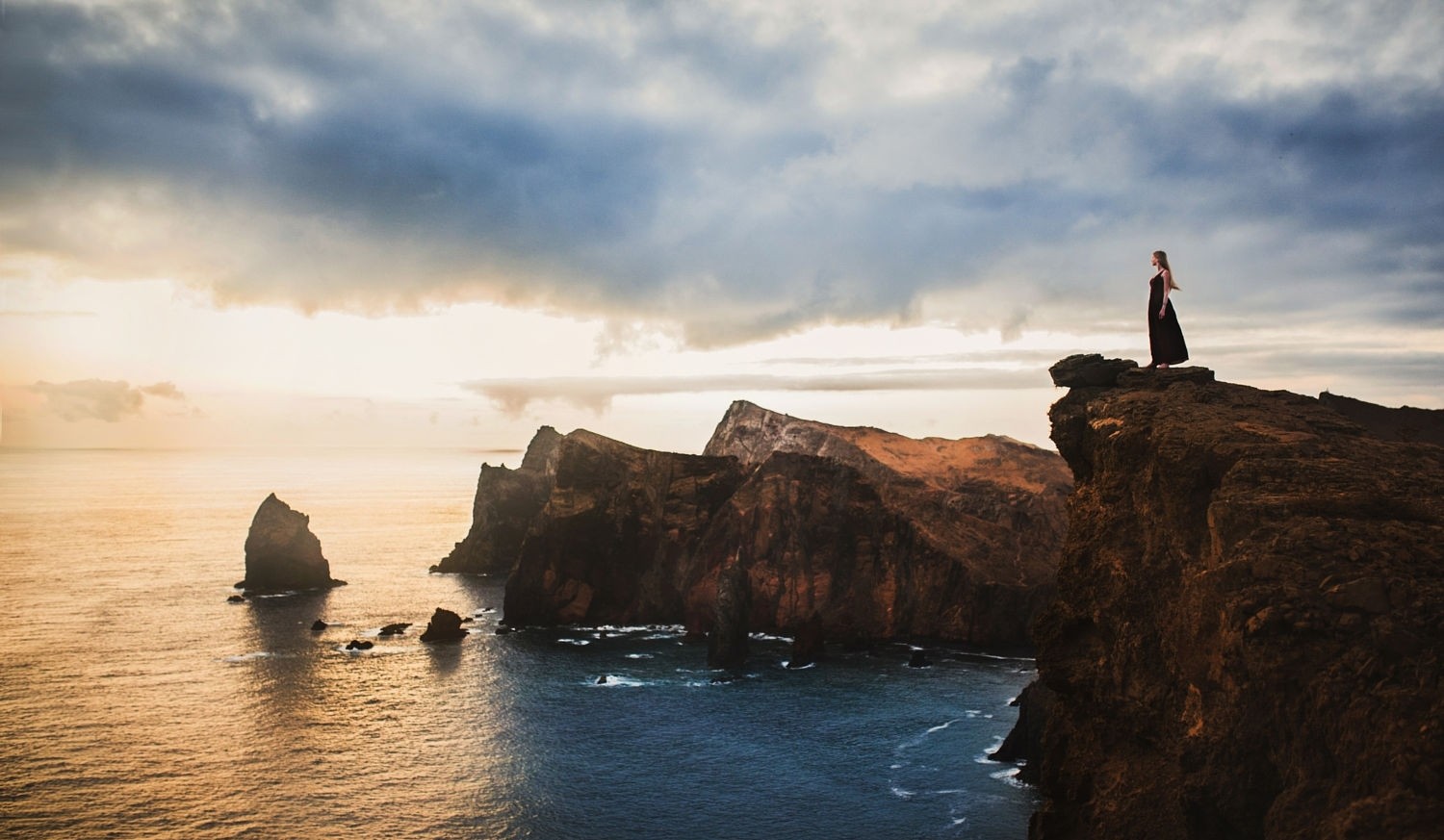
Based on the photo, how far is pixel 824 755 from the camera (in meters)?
74.7

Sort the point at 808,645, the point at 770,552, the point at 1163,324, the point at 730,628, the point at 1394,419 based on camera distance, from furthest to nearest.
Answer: the point at 770,552 < the point at 808,645 < the point at 730,628 < the point at 1394,419 < the point at 1163,324

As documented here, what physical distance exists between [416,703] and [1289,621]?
81.5 meters

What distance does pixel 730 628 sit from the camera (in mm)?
106562

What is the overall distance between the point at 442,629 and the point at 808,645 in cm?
4519

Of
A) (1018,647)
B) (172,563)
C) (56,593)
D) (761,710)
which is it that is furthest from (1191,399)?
(172,563)

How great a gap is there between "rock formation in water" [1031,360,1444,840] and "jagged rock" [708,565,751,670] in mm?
72867

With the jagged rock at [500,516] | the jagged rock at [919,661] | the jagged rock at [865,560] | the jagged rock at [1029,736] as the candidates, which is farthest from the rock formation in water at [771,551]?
the jagged rock at [500,516]

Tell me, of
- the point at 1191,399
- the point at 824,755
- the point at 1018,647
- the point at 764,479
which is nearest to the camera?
the point at 1191,399

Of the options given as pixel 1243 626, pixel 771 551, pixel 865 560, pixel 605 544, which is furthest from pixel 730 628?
pixel 1243 626

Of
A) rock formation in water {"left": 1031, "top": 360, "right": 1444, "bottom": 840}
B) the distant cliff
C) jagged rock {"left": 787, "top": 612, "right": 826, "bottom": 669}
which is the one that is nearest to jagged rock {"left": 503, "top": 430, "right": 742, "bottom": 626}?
the distant cliff

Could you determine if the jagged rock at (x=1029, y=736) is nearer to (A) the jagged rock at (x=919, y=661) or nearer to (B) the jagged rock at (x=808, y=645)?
(A) the jagged rock at (x=919, y=661)

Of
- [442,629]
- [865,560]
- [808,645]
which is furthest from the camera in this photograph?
[865,560]

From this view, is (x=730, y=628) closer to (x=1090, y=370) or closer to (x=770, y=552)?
(x=770, y=552)

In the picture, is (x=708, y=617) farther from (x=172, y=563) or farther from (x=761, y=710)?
(x=172, y=563)
